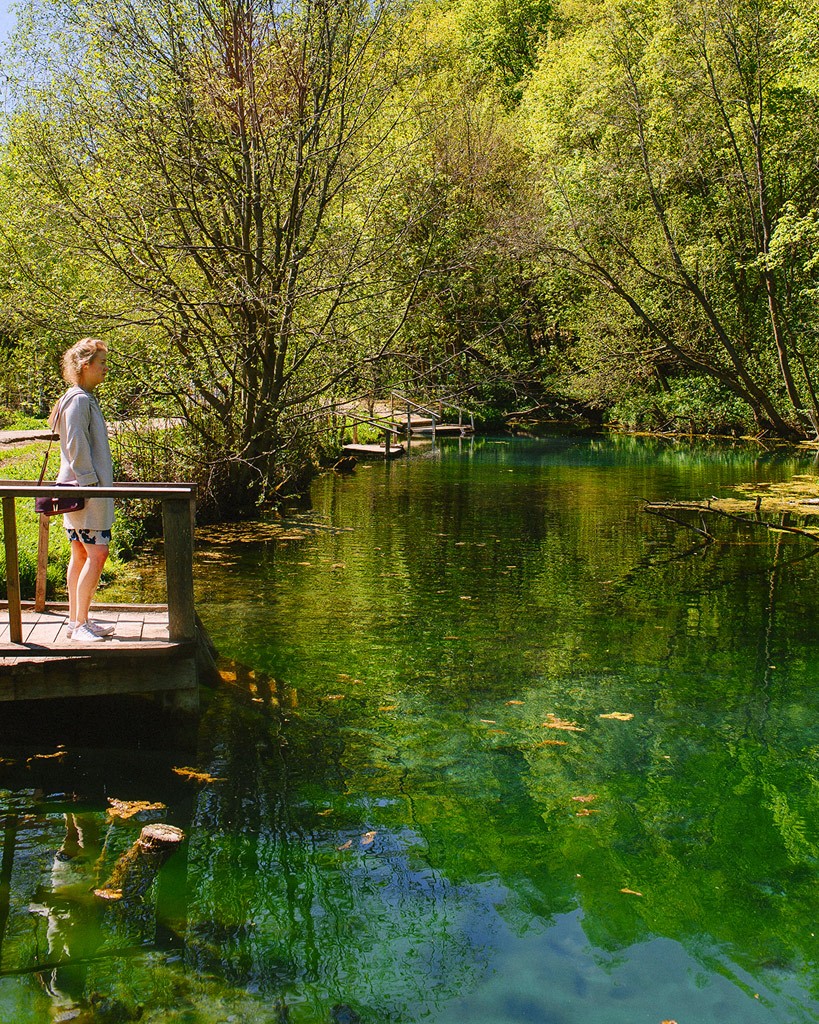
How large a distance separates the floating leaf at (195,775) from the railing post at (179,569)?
0.92 meters

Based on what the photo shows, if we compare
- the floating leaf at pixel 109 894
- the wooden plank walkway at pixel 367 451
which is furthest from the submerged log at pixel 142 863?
the wooden plank walkway at pixel 367 451

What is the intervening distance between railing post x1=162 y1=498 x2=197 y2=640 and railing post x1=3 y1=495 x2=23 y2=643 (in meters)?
1.02

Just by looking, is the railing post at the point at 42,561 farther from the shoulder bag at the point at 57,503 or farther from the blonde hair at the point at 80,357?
the blonde hair at the point at 80,357

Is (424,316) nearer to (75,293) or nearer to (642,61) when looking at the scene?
(75,293)

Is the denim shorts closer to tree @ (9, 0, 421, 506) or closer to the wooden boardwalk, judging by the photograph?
the wooden boardwalk

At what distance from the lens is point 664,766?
7211 mm

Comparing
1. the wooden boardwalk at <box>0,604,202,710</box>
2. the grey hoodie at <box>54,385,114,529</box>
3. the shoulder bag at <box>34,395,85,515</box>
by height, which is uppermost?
the grey hoodie at <box>54,385,114,529</box>

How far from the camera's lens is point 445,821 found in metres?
6.36

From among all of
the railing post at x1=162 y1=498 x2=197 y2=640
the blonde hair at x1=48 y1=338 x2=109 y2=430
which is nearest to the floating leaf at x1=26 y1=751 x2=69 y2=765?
the railing post at x1=162 y1=498 x2=197 y2=640

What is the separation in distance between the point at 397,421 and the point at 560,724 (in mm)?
22859

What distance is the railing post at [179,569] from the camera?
7219mm

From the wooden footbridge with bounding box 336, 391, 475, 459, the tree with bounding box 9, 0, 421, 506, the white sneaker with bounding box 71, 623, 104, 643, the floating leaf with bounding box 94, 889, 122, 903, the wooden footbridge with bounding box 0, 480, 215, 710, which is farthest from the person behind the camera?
the wooden footbridge with bounding box 336, 391, 475, 459

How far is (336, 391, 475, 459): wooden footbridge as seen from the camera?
1719cm

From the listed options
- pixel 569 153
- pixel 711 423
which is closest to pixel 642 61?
pixel 569 153
